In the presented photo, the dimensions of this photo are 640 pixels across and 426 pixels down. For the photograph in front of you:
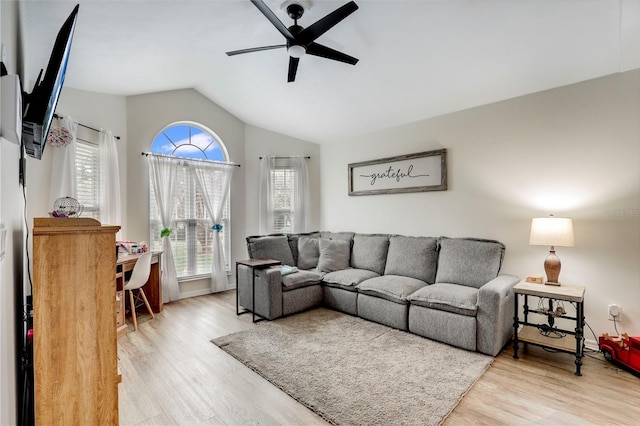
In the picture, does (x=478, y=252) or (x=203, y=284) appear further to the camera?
(x=203, y=284)

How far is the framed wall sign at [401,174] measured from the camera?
3898 mm

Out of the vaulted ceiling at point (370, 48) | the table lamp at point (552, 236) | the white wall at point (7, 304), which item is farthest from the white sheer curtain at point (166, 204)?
the table lamp at point (552, 236)

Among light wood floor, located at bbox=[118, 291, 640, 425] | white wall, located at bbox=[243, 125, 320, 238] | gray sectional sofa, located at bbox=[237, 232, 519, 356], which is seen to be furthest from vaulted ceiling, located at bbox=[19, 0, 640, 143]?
light wood floor, located at bbox=[118, 291, 640, 425]

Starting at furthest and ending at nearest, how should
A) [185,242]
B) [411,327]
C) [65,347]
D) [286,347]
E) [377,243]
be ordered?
[185,242] < [377,243] < [411,327] < [286,347] < [65,347]

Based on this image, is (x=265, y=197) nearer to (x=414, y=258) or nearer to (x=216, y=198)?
(x=216, y=198)

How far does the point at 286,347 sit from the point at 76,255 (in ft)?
6.75

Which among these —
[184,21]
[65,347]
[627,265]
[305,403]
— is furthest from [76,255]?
[627,265]

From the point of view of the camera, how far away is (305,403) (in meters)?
2.05

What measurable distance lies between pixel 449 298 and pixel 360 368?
112 centimetres

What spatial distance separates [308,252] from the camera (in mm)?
4551

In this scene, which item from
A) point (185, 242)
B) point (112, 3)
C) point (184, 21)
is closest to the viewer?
point (112, 3)

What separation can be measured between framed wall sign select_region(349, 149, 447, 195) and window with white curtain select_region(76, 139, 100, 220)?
3.45m

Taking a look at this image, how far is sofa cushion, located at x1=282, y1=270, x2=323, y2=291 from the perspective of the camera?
145 inches

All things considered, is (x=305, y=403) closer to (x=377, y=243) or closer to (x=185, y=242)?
(x=377, y=243)
